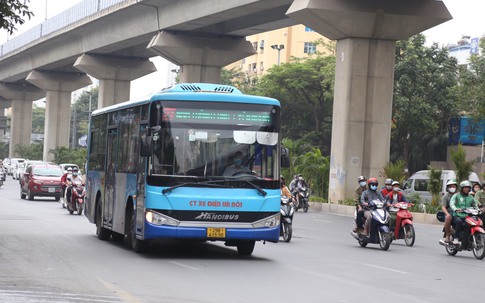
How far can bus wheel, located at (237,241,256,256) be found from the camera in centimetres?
1790

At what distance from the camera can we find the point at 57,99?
277 ft

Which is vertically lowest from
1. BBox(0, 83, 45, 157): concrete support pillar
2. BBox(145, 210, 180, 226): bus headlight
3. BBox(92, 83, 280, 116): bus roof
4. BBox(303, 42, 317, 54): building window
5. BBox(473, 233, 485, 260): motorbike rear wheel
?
BBox(473, 233, 485, 260): motorbike rear wheel

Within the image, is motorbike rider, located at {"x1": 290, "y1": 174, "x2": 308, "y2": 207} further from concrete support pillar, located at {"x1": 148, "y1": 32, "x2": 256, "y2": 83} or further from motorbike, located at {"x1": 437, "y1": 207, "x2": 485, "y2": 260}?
motorbike, located at {"x1": 437, "y1": 207, "x2": 485, "y2": 260}

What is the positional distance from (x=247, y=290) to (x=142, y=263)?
12.3 feet

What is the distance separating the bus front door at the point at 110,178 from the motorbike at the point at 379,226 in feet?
17.4

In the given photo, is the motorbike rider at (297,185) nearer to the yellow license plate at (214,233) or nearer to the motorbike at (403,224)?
the motorbike at (403,224)

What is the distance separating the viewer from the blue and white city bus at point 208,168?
16.5m

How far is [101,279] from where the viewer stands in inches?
524

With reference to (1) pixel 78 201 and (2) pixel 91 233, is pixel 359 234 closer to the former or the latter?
(2) pixel 91 233

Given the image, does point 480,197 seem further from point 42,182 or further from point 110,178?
point 42,182

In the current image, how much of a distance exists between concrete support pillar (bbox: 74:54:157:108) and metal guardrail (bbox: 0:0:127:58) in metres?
2.90

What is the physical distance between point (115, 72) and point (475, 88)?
25832 mm

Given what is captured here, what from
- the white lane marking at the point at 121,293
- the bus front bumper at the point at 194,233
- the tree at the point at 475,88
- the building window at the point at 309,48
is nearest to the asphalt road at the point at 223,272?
the white lane marking at the point at 121,293

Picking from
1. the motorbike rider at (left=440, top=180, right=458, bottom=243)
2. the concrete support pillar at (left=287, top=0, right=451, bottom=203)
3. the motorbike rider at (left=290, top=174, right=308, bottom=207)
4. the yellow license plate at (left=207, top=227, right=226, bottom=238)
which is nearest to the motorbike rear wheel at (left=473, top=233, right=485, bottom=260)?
the motorbike rider at (left=440, top=180, right=458, bottom=243)
